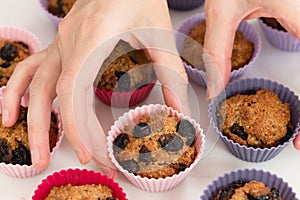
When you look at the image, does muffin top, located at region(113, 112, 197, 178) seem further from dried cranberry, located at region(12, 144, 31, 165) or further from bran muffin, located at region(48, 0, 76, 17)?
bran muffin, located at region(48, 0, 76, 17)

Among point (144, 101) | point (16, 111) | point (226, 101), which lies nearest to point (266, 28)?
point (226, 101)

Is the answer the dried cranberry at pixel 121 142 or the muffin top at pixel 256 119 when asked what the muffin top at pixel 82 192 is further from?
the muffin top at pixel 256 119

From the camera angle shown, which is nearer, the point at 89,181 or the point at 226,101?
the point at 89,181

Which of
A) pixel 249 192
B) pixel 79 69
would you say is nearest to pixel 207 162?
pixel 249 192

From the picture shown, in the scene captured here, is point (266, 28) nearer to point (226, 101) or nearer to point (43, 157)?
point (226, 101)

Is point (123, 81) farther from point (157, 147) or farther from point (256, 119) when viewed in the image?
point (256, 119)

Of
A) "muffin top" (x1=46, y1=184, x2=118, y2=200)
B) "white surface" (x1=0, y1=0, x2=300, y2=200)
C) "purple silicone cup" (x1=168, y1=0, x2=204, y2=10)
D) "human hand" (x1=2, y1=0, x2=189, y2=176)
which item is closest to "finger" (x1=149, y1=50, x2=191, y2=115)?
"human hand" (x1=2, y1=0, x2=189, y2=176)
